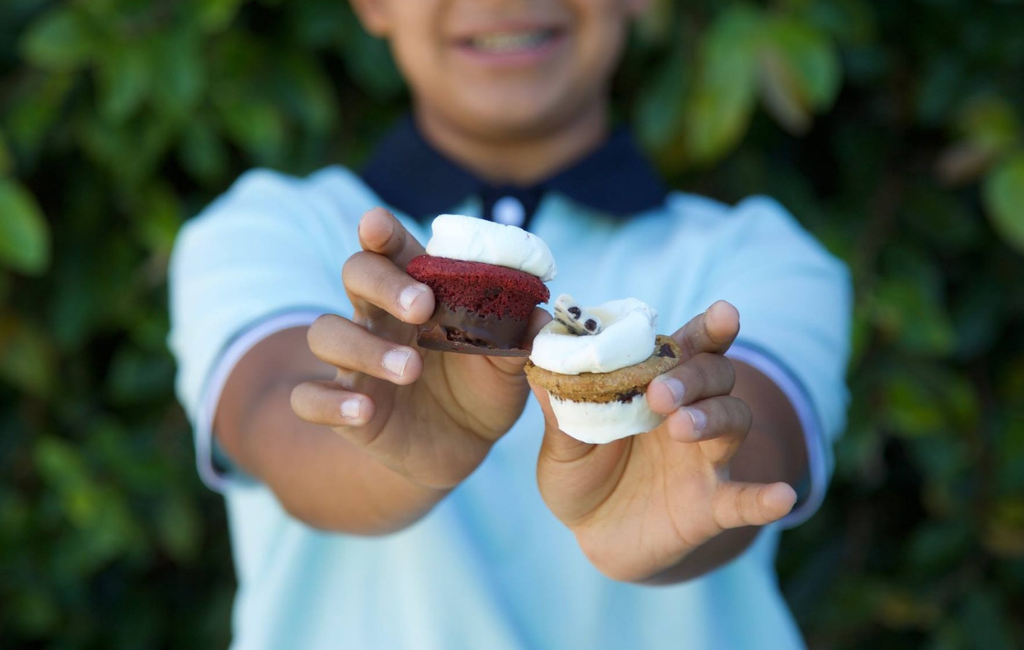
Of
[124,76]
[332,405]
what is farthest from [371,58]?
[332,405]

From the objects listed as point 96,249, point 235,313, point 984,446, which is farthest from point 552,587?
point 96,249

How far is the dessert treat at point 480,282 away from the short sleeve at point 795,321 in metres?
0.29

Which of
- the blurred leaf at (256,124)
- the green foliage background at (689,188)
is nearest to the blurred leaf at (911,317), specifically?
the green foliage background at (689,188)

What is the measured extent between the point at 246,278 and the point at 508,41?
363 millimetres

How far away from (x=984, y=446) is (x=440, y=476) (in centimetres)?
100

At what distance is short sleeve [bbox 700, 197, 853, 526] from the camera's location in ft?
3.05

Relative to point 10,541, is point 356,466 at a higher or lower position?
higher

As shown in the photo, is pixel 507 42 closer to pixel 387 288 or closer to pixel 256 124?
pixel 256 124

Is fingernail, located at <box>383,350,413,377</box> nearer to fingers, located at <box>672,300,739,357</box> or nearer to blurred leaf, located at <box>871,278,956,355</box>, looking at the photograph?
fingers, located at <box>672,300,739,357</box>

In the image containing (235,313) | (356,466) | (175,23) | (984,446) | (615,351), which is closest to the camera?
(615,351)

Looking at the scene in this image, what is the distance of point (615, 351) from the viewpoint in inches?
24.6

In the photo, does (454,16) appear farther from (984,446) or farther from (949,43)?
(984,446)

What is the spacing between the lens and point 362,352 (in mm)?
642

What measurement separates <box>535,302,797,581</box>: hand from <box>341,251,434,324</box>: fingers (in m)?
0.09
